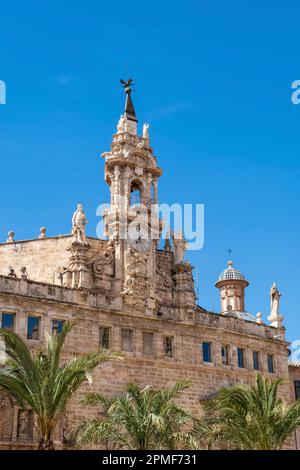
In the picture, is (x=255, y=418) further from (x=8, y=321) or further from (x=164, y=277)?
(x=164, y=277)

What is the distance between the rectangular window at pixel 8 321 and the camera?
37.2 m

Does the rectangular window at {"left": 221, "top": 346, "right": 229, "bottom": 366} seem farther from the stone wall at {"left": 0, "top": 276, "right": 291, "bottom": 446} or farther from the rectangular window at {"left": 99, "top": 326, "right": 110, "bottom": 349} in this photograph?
the rectangular window at {"left": 99, "top": 326, "right": 110, "bottom": 349}

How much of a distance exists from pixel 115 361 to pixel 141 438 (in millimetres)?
9904

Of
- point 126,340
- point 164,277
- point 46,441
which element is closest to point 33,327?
point 126,340

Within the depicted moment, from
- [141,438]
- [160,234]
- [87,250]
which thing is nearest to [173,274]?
[160,234]

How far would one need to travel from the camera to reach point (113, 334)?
4019 centimetres

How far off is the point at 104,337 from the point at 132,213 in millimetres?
7195

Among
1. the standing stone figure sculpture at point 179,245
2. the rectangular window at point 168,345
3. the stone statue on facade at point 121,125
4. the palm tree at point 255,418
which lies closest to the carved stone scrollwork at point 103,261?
the standing stone figure sculpture at point 179,245

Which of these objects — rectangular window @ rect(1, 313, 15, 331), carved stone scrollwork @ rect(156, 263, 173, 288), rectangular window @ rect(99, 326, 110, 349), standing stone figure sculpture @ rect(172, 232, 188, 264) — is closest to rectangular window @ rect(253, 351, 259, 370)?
carved stone scrollwork @ rect(156, 263, 173, 288)

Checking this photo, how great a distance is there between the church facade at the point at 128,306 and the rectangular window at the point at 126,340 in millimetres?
56

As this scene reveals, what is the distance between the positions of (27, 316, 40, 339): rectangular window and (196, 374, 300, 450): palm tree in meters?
9.54

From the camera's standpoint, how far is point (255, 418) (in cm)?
3228

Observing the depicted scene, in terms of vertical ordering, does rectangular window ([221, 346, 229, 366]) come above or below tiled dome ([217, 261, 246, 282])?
below

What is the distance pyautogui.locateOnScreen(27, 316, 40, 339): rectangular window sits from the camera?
1492 inches
